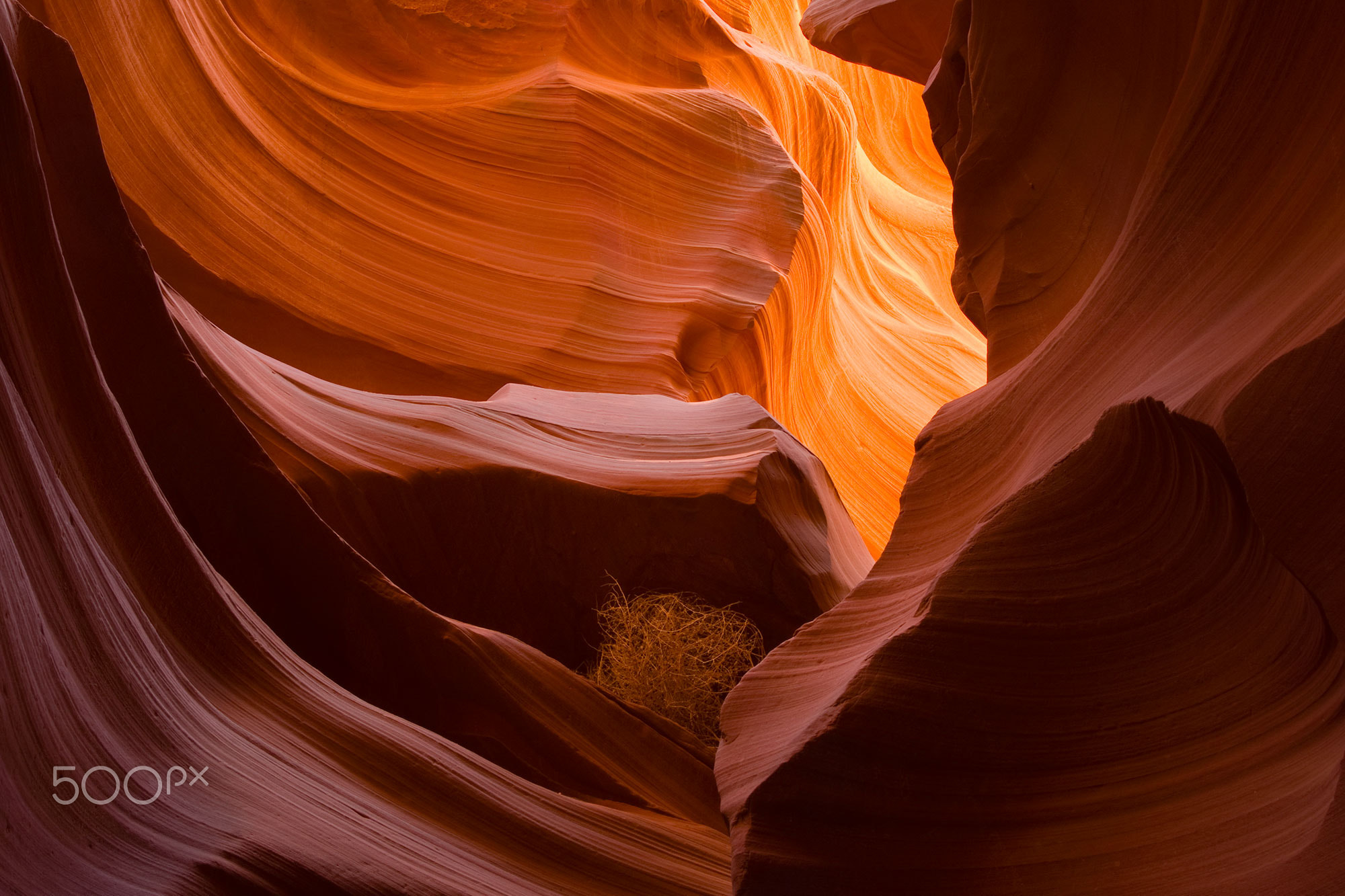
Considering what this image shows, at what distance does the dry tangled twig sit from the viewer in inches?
166

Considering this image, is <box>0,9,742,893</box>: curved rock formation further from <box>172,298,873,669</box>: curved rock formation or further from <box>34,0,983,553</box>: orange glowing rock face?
<box>34,0,983,553</box>: orange glowing rock face

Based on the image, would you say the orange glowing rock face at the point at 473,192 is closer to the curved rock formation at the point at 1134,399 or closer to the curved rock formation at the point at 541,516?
the curved rock formation at the point at 541,516

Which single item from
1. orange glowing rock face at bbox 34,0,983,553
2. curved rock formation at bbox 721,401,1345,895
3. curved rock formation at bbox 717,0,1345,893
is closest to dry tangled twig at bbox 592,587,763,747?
curved rock formation at bbox 717,0,1345,893

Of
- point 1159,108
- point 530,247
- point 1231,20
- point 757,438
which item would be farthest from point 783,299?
point 1231,20

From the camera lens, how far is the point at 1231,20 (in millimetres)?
2725

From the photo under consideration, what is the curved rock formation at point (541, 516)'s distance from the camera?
4324 mm

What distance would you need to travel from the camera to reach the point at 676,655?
4.26m

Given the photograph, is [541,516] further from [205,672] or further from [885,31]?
[885,31]

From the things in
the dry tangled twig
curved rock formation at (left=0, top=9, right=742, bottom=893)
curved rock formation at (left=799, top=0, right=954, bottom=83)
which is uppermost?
curved rock formation at (left=799, top=0, right=954, bottom=83)

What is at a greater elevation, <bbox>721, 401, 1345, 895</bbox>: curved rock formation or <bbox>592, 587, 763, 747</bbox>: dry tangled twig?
<bbox>721, 401, 1345, 895</bbox>: curved rock formation

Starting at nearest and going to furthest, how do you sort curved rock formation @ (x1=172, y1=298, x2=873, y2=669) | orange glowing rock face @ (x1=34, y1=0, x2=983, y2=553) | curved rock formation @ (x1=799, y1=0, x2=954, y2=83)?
1. curved rock formation @ (x1=172, y1=298, x2=873, y2=669)
2. curved rock formation @ (x1=799, y1=0, x2=954, y2=83)
3. orange glowing rock face @ (x1=34, y1=0, x2=983, y2=553)

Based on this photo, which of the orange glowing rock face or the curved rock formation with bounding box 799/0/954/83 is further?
the orange glowing rock face

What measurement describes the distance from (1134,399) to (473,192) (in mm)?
5514

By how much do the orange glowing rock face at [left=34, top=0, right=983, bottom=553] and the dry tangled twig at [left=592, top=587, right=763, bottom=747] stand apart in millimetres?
2604
